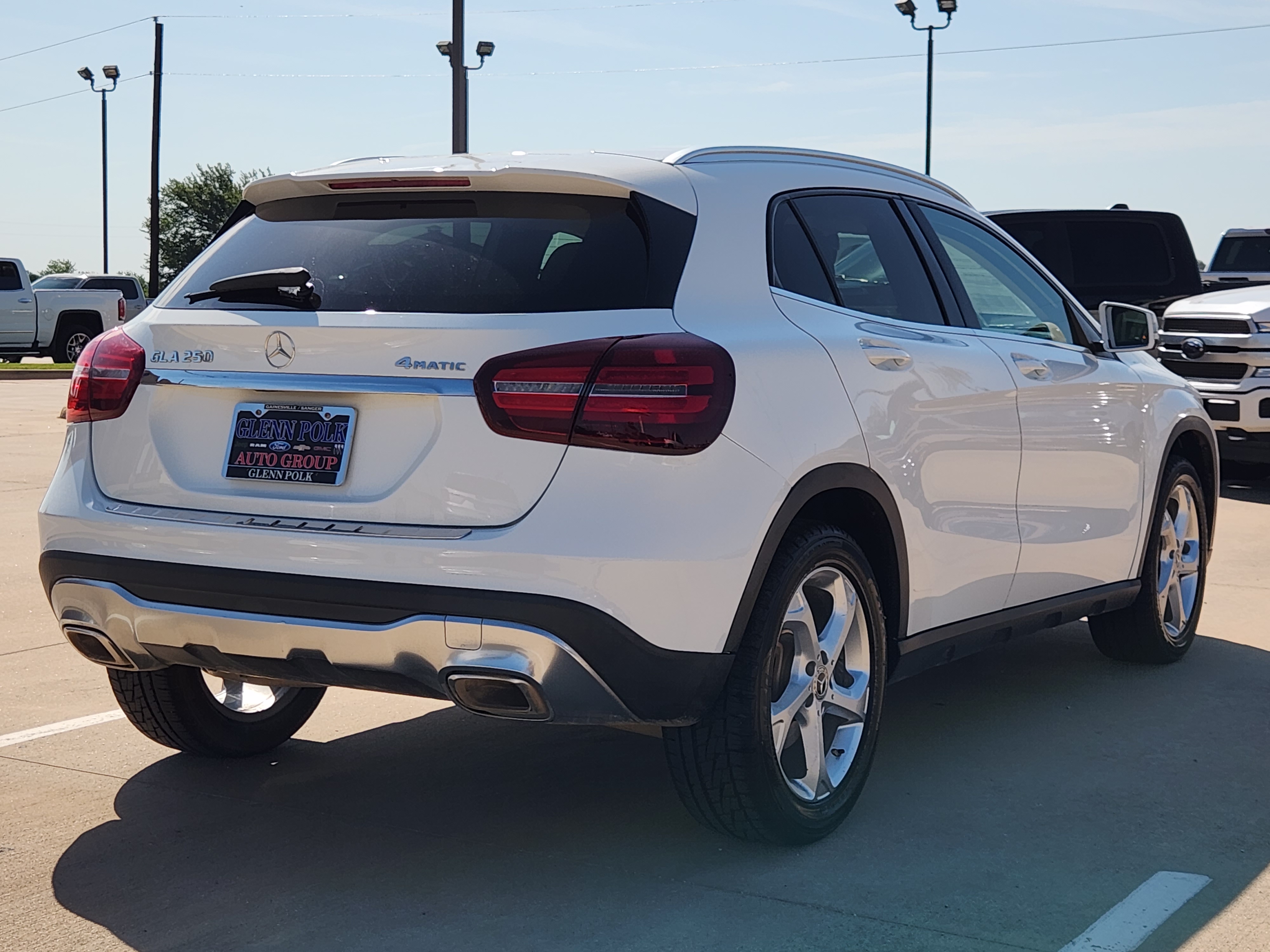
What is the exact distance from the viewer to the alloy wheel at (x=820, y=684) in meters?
4.08

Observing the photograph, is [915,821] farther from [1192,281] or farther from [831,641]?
[1192,281]

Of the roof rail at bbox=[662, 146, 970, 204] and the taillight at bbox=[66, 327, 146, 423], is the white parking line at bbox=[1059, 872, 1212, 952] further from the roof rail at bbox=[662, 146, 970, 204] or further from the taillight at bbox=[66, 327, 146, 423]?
the taillight at bbox=[66, 327, 146, 423]

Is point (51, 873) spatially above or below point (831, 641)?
below

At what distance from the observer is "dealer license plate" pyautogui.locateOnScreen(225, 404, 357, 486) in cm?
368

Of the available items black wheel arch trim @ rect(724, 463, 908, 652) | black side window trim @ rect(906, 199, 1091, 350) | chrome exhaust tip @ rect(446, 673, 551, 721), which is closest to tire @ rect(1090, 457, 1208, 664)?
black side window trim @ rect(906, 199, 1091, 350)

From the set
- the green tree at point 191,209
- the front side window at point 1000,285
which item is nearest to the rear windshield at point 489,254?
the front side window at point 1000,285

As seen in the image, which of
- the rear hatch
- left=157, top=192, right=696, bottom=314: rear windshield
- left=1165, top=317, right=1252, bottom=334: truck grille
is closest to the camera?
the rear hatch

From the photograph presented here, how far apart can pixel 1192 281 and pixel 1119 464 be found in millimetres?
6070

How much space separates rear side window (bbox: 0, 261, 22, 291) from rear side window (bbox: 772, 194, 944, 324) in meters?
27.8

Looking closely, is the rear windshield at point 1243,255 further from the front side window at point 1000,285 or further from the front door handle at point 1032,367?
the front door handle at point 1032,367

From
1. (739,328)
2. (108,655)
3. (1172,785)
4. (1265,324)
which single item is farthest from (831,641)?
(1265,324)

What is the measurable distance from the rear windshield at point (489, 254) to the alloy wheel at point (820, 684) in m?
0.88

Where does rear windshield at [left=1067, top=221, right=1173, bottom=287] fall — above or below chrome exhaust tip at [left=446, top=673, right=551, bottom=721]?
above

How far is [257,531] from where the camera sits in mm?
3689
